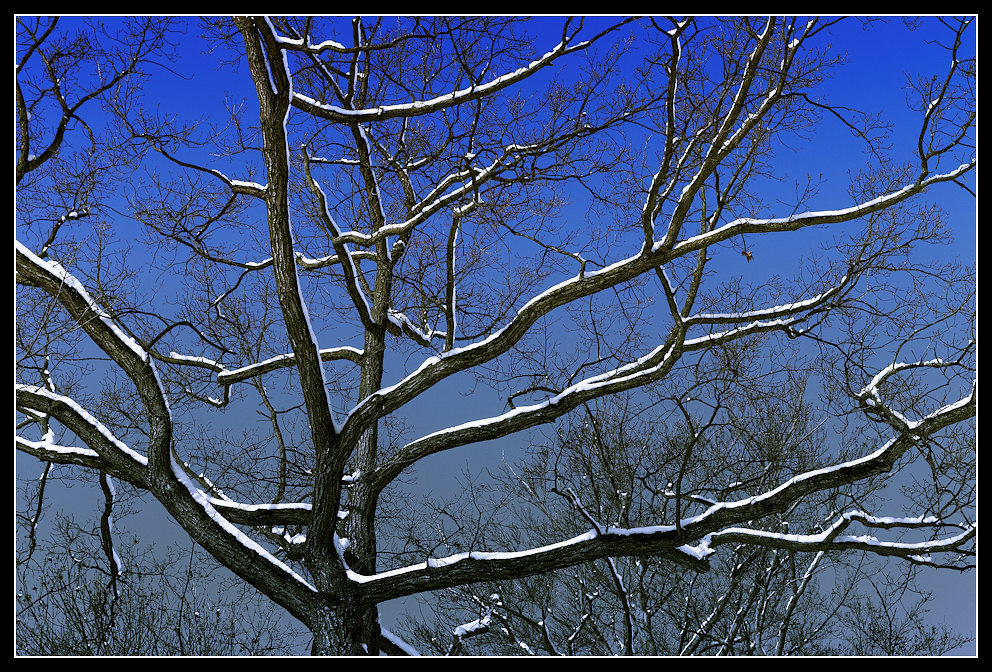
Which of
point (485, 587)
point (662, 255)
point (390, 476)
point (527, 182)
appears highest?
point (527, 182)

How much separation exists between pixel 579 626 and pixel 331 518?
3.79 meters

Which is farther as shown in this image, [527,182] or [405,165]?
[405,165]

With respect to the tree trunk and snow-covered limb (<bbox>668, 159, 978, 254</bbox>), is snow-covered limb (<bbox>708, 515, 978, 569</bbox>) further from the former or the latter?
the tree trunk

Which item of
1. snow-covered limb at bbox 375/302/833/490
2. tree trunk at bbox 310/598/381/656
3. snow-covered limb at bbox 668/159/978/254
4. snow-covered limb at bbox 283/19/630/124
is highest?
snow-covered limb at bbox 283/19/630/124

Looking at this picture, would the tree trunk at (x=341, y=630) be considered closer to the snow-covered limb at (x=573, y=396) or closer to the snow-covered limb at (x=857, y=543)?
the snow-covered limb at (x=573, y=396)

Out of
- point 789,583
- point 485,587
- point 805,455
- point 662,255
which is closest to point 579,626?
point 485,587

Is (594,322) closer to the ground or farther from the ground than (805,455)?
farther from the ground

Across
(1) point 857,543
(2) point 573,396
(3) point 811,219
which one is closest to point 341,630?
(2) point 573,396

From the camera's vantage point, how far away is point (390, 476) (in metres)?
7.64

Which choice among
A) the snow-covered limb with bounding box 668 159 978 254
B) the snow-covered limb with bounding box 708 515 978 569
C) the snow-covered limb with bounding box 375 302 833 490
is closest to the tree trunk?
the snow-covered limb with bounding box 375 302 833 490

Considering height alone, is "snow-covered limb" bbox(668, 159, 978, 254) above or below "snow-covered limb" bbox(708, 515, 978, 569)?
above

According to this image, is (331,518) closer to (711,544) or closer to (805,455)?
(711,544)

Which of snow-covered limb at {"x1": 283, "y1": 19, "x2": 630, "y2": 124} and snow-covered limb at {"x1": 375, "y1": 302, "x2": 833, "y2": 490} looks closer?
snow-covered limb at {"x1": 283, "y1": 19, "x2": 630, "y2": 124}

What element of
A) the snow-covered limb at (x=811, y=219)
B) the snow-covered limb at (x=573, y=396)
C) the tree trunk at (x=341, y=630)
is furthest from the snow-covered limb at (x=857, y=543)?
the tree trunk at (x=341, y=630)
